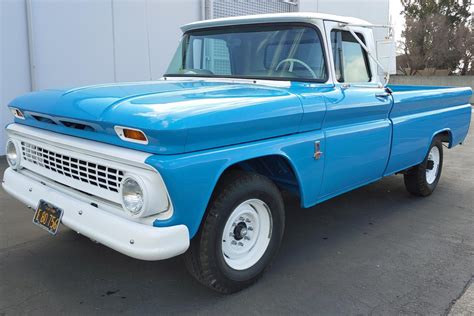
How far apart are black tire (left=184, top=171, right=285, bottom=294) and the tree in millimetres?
28939

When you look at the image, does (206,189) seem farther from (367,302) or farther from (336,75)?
(336,75)

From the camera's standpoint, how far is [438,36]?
27.9m

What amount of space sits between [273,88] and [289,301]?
1545 millimetres

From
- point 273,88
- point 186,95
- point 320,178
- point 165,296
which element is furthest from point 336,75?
point 165,296

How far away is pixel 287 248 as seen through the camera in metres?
3.68

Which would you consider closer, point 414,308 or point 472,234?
point 414,308

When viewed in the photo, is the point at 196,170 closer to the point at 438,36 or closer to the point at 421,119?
the point at 421,119

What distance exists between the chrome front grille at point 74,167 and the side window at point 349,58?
83.7 inches

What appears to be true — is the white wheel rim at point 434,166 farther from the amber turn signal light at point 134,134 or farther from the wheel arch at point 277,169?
the amber turn signal light at point 134,134

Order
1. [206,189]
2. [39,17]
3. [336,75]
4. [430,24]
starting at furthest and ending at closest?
[430,24]
[39,17]
[336,75]
[206,189]

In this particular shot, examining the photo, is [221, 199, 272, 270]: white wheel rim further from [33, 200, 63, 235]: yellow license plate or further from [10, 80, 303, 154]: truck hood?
[33, 200, 63, 235]: yellow license plate

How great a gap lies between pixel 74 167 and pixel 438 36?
29.9 metres

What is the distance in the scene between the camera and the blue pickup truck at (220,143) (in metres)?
2.35

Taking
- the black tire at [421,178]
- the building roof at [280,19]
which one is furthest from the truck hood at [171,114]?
the black tire at [421,178]
